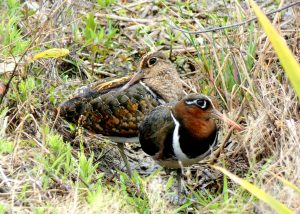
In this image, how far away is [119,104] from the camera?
5.53 meters

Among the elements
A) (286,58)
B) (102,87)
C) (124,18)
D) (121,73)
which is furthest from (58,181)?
(124,18)

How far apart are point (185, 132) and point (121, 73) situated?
1.78 m

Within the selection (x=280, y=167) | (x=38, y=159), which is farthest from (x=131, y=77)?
(x=280, y=167)

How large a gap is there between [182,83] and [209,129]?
51.0 inches

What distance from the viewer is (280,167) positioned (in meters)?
4.50

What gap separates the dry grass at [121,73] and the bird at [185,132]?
176mm

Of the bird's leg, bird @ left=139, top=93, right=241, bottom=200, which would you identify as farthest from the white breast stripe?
the bird's leg

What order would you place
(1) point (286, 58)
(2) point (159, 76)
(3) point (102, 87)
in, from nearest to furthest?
(1) point (286, 58), (3) point (102, 87), (2) point (159, 76)

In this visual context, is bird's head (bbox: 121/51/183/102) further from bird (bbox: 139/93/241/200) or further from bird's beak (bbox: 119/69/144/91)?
bird (bbox: 139/93/241/200)

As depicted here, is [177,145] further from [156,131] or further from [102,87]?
[102,87]

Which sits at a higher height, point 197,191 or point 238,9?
point 238,9

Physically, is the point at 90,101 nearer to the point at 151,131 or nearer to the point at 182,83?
the point at 151,131

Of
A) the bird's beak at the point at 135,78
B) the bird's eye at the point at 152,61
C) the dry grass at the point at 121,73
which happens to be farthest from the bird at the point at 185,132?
the bird's eye at the point at 152,61

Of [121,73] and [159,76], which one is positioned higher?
[159,76]
